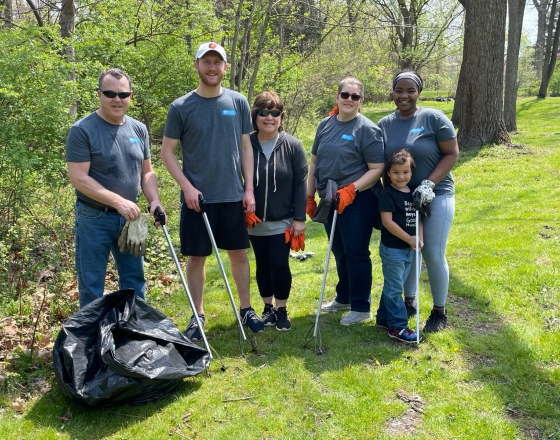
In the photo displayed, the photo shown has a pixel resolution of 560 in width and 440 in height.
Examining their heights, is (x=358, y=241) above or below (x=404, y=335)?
above

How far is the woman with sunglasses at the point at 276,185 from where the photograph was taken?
388 centimetres

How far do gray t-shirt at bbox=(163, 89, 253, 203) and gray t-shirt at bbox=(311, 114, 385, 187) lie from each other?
2.27 ft

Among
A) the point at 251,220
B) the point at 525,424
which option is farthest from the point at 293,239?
the point at 525,424

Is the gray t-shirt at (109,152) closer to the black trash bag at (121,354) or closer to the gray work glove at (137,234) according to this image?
the gray work glove at (137,234)

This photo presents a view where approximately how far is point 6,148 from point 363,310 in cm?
381

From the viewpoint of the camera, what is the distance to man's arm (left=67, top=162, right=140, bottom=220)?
321cm

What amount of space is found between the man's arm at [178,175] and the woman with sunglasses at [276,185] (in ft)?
1.84

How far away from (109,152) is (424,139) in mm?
2261

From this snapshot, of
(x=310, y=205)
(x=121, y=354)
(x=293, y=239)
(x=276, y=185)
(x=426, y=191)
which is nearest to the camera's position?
(x=121, y=354)

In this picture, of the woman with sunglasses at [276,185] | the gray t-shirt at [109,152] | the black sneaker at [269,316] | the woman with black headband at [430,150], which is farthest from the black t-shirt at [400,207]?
the gray t-shirt at [109,152]

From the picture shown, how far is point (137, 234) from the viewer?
337 centimetres

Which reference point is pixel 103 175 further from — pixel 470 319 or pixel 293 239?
pixel 470 319

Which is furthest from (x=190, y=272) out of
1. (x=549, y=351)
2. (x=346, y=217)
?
(x=549, y=351)

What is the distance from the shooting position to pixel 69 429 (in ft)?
9.59
